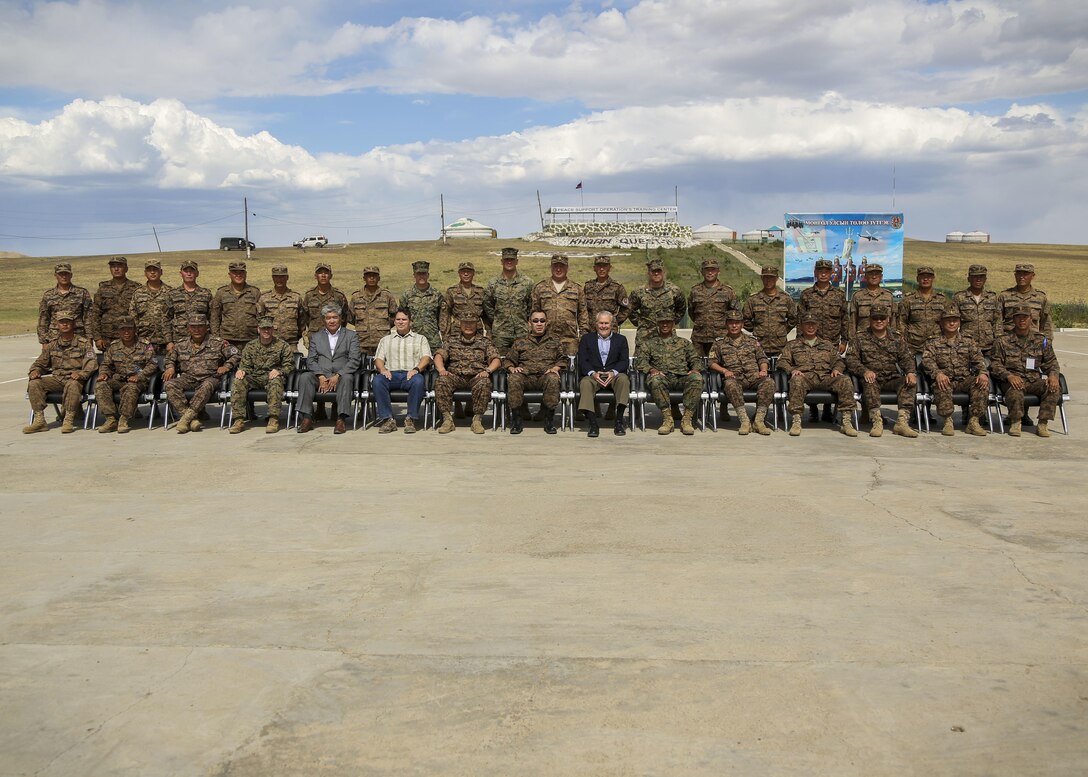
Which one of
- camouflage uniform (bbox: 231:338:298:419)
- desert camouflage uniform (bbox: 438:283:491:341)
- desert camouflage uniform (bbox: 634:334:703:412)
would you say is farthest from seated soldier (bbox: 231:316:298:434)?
desert camouflage uniform (bbox: 634:334:703:412)

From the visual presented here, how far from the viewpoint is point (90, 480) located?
791 cm

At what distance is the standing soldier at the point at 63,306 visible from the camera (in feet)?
36.8

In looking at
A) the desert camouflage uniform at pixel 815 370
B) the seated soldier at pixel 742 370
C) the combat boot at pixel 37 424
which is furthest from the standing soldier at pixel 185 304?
the desert camouflage uniform at pixel 815 370

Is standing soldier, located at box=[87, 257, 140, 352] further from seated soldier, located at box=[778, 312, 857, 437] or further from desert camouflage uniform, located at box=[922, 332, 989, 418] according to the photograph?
desert camouflage uniform, located at box=[922, 332, 989, 418]

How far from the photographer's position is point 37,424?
1041cm

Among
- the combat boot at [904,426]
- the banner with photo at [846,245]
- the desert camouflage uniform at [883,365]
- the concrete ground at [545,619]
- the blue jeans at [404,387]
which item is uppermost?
the banner with photo at [846,245]

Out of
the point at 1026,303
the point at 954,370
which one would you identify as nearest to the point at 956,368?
the point at 954,370

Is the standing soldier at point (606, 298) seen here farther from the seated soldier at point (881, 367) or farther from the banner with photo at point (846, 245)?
the banner with photo at point (846, 245)

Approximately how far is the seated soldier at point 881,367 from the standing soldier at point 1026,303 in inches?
57.8

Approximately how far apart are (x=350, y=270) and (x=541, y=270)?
42.7 feet

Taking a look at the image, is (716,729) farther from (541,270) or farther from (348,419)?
(541,270)

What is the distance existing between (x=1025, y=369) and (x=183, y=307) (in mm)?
9424

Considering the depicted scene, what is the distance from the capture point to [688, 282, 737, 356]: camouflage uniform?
11.2 meters

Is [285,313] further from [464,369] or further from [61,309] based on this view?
[61,309]
